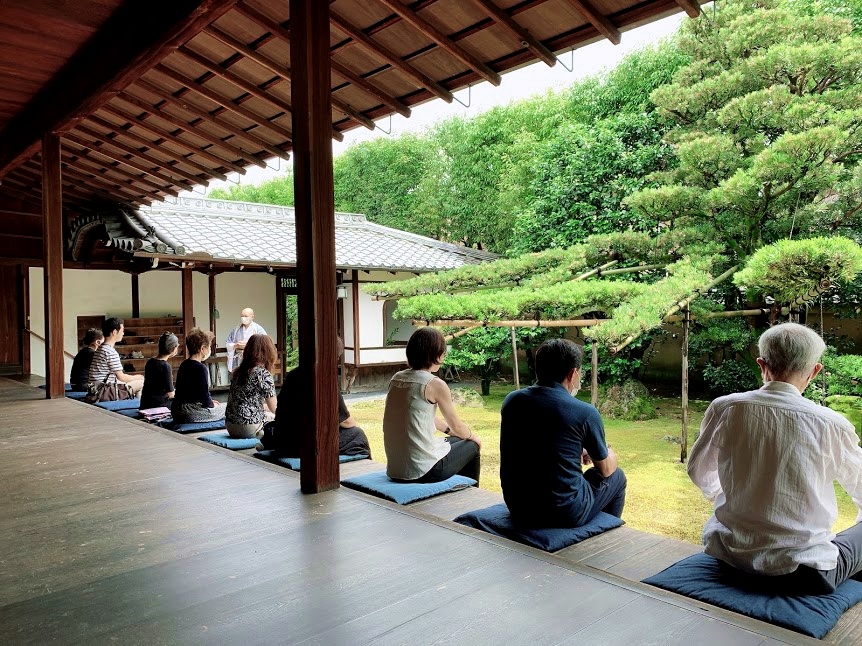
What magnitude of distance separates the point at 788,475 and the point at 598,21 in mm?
2275

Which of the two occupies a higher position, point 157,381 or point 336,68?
point 336,68

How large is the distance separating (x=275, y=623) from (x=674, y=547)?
1.57 meters

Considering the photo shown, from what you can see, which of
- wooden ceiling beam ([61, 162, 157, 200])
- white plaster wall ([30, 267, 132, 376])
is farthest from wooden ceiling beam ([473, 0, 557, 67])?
white plaster wall ([30, 267, 132, 376])

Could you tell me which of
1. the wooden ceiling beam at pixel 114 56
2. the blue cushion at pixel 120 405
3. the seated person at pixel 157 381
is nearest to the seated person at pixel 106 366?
the blue cushion at pixel 120 405

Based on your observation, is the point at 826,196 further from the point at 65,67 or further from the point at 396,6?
the point at 65,67

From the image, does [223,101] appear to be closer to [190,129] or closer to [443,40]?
[190,129]

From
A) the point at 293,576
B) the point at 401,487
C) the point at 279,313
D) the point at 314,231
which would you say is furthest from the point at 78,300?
the point at 293,576

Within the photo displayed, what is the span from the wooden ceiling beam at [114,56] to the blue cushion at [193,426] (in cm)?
271

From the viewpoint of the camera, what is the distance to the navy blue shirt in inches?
97.4

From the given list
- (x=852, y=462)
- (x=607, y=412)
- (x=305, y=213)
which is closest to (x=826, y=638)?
(x=852, y=462)

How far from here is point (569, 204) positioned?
38.0ft

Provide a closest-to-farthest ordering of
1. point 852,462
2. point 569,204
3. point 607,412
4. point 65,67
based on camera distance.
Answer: point 852,462
point 65,67
point 607,412
point 569,204

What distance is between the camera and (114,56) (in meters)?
4.44

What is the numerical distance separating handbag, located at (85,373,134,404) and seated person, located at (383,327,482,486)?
4.57 metres
